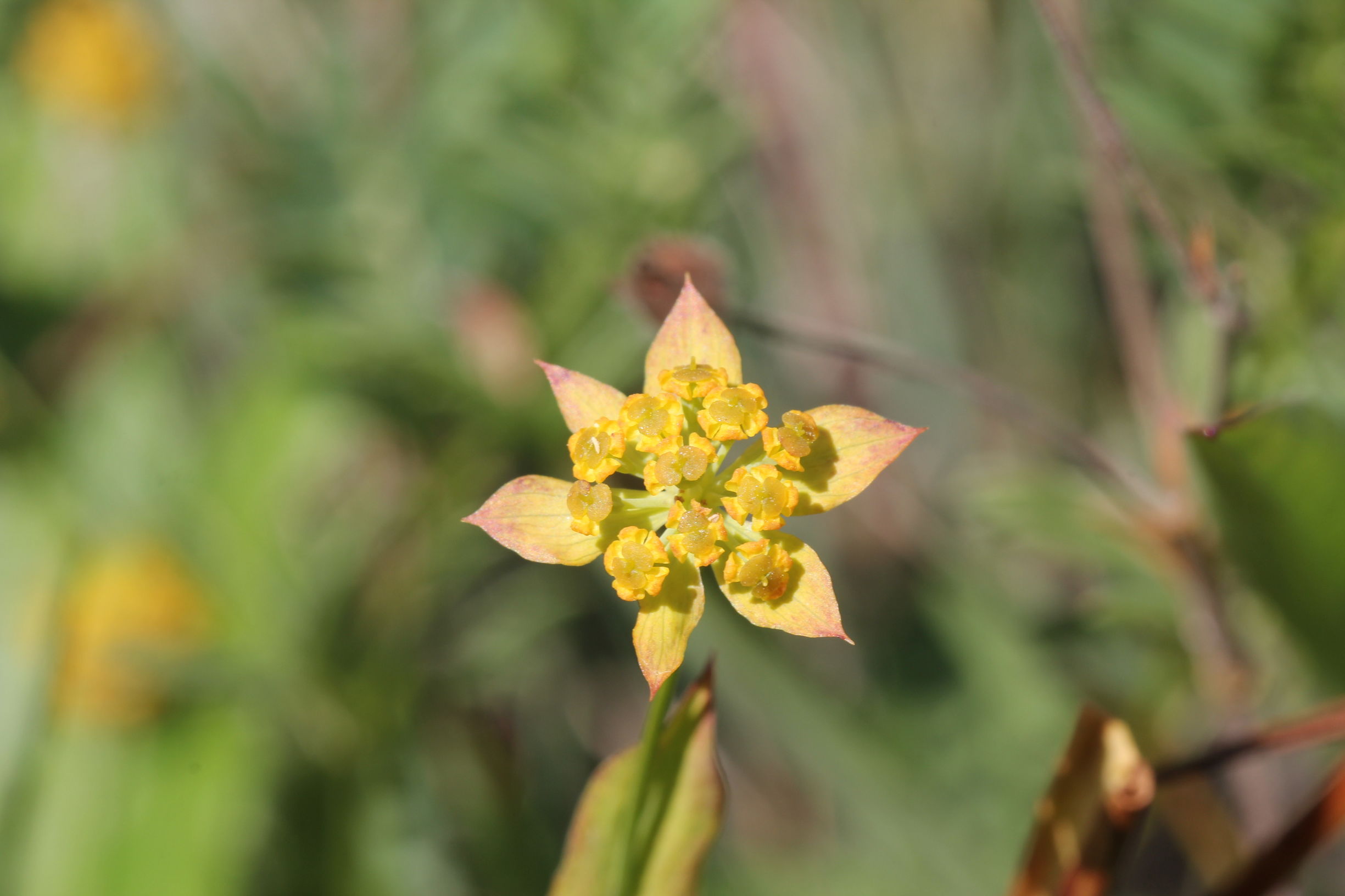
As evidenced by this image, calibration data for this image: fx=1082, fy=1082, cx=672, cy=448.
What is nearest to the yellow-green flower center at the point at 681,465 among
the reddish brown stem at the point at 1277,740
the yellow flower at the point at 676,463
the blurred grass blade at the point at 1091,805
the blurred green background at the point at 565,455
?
the yellow flower at the point at 676,463

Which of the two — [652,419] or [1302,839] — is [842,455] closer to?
[652,419]

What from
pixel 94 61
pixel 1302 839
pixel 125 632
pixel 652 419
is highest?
pixel 94 61

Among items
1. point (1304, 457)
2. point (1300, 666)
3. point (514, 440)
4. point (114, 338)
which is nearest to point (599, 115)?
point (514, 440)

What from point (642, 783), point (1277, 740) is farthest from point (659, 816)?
point (1277, 740)

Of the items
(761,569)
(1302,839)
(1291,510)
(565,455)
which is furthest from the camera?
(565,455)

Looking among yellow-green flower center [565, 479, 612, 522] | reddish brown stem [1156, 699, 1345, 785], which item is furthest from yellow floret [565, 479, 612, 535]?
reddish brown stem [1156, 699, 1345, 785]

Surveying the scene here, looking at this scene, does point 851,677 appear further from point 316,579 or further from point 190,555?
point 190,555
